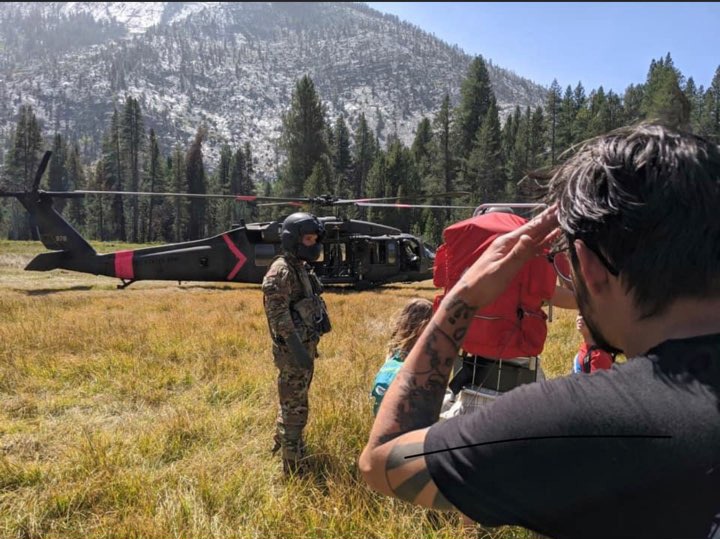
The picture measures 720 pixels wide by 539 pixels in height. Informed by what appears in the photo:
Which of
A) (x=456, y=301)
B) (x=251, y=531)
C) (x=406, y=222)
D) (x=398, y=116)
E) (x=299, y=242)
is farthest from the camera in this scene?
(x=398, y=116)

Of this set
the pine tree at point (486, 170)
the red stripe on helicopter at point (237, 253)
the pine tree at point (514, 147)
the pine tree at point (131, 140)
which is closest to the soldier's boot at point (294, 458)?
the red stripe on helicopter at point (237, 253)

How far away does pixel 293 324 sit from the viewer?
3553 mm

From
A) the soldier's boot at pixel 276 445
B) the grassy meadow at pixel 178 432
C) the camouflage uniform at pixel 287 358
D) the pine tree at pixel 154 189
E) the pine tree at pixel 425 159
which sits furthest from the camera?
the pine tree at pixel 154 189

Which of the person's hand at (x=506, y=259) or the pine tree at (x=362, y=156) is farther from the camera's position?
the pine tree at (x=362, y=156)

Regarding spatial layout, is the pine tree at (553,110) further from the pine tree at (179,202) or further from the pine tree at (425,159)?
the pine tree at (179,202)

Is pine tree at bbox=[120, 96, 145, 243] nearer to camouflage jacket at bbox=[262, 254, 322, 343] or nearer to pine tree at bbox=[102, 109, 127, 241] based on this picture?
pine tree at bbox=[102, 109, 127, 241]

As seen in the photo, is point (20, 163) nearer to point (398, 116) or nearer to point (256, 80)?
point (398, 116)

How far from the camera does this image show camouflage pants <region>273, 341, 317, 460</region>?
11.6 ft

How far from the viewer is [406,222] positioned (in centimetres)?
4241

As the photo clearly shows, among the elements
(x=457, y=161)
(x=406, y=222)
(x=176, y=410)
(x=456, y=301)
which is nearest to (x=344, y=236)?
(x=176, y=410)

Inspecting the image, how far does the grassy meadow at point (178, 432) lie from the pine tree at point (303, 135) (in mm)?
40303

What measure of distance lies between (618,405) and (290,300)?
310 cm

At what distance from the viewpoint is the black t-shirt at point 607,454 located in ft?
2.35

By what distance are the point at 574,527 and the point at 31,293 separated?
13.8m
